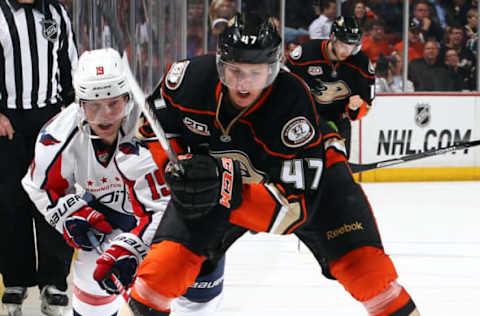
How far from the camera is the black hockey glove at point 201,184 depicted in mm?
1582

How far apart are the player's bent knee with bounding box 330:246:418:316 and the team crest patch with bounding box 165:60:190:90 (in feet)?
1.92

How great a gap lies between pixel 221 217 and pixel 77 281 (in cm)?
57

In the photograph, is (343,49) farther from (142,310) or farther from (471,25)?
(471,25)

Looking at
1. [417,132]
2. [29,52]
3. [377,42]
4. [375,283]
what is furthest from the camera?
[377,42]

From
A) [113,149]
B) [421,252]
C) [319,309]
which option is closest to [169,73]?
[113,149]

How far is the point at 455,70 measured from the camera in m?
6.97

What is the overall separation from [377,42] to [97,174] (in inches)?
202

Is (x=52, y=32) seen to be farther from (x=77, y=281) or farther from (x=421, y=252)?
(x=421, y=252)

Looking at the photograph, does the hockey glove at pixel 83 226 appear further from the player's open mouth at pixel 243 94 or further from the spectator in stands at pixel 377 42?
the spectator in stands at pixel 377 42

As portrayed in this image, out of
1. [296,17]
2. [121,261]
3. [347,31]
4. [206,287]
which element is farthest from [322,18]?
[121,261]

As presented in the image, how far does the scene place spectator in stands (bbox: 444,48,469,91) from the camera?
6.96 meters

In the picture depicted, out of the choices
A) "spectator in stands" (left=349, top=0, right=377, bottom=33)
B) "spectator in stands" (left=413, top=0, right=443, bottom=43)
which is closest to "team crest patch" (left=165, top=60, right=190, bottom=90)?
"spectator in stands" (left=349, top=0, right=377, bottom=33)

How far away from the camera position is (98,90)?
6.46 feet

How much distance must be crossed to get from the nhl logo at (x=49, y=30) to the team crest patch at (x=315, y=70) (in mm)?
1310
